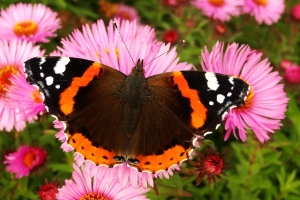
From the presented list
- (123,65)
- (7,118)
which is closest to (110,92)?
(123,65)

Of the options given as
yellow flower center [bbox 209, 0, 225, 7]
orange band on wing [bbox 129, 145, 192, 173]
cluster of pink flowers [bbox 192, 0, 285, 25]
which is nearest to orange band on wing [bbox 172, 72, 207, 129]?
orange band on wing [bbox 129, 145, 192, 173]

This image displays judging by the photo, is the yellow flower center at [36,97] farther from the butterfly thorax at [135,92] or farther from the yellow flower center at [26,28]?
the yellow flower center at [26,28]

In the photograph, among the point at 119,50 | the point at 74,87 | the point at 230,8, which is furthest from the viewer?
the point at 230,8

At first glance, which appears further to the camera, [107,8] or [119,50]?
[107,8]

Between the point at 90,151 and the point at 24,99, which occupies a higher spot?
the point at 24,99

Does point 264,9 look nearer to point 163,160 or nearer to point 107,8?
point 107,8

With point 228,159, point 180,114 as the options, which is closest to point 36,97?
point 180,114
